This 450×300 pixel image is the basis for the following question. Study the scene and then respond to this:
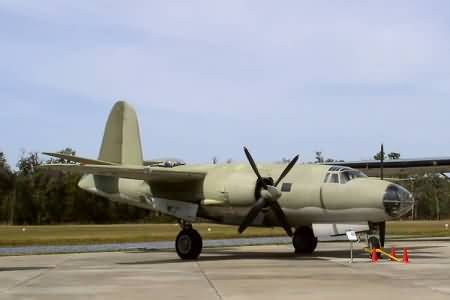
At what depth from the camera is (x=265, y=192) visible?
79.4 ft


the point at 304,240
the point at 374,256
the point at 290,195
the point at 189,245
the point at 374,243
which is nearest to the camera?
the point at 374,256

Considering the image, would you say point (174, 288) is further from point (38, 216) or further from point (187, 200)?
point (38, 216)

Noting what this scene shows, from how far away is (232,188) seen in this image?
24.5m

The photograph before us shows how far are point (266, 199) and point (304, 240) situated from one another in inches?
172

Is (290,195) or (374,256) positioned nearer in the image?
(374,256)

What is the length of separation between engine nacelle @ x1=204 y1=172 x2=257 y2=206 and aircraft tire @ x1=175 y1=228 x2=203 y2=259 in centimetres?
156

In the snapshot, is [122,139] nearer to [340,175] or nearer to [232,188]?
[232,188]

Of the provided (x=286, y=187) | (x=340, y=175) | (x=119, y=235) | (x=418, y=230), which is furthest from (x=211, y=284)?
(x=418, y=230)

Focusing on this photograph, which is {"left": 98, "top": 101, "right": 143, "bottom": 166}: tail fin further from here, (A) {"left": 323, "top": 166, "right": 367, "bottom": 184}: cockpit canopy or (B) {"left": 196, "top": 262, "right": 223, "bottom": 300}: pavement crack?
(B) {"left": 196, "top": 262, "right": 223, "bottom": 300}: pavement crack

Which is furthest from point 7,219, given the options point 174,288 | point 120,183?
point 174,288

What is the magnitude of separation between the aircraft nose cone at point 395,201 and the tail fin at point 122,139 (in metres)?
12.6

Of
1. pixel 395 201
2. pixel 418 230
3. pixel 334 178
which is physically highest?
pixel 334 178

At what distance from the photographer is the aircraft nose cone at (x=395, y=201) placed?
23156 mm

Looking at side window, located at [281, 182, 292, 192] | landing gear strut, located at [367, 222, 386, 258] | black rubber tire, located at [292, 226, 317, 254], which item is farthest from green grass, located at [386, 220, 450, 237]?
side window, located at [281, 182, 292, 192]
